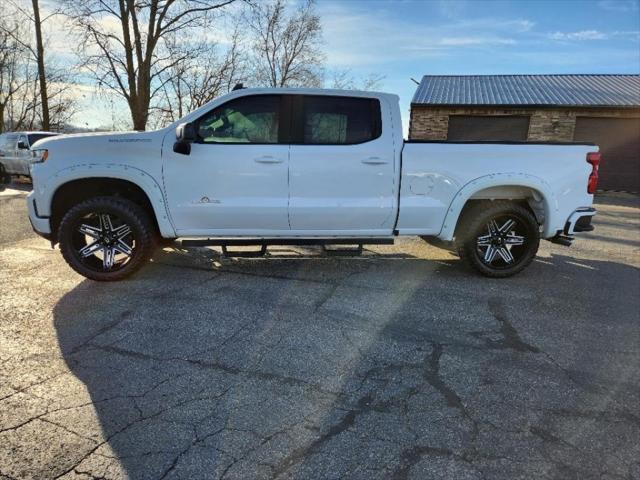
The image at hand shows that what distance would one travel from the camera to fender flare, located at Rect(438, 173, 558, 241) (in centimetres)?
488

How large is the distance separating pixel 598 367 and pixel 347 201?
106 inches

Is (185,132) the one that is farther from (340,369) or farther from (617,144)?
(617,144)

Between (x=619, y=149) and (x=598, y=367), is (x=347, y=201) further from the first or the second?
(x=619, y=149)

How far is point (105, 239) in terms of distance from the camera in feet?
15.7

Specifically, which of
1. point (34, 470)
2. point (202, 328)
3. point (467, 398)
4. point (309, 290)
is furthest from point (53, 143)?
point (467, 398)

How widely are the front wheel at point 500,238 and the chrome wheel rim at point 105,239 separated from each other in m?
3.78

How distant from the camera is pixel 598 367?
330 centimetres

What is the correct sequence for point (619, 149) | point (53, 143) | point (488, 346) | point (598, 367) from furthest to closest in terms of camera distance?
1. point (619, 149)
2. point (53, 143)
3. point (488, 346)
4. point (598, 367)

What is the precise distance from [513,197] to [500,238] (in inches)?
19.8

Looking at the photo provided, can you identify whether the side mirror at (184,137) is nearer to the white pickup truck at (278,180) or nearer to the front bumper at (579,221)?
the white pickup truck at (278,180)

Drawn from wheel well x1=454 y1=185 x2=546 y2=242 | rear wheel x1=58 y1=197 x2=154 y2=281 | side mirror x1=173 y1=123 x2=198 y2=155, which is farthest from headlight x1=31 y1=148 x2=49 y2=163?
wheel well x1=454 y1=185 x2=546 y2=242

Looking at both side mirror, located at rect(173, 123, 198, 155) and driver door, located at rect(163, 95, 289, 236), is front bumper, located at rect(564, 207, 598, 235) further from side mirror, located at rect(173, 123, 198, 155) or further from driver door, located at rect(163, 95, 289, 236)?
side mirror, located at rect(173, 123, 198, 155)

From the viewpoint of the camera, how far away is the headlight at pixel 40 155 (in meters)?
4.55

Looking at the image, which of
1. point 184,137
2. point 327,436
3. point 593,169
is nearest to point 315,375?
point 327,436
